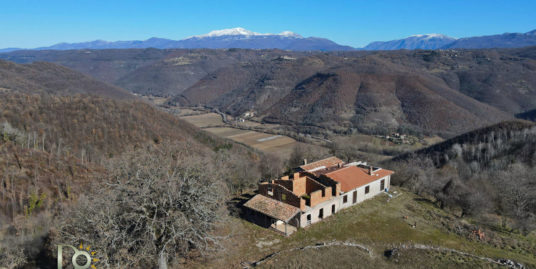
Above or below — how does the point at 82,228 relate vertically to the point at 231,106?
above

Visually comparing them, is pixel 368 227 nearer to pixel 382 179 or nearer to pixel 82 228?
pixel 382 179

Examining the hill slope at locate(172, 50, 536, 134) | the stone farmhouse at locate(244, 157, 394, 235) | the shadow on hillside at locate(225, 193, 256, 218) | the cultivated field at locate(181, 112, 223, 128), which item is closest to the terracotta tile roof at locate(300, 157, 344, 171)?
the stone farmhouse at locate(244, 157, 394, 235)

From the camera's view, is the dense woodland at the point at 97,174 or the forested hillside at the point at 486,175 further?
the forested hillside at the point at 486,175

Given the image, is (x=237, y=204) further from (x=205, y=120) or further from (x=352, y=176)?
(x=205, y=120)

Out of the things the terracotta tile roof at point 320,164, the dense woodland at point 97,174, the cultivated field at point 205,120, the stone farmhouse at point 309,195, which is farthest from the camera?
the cultivated field at point 205,120

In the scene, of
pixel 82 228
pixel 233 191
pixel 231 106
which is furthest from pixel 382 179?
pixel 231 106

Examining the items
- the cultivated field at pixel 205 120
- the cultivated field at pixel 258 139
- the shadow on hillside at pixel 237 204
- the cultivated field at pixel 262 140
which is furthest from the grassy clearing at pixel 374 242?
the cultivated field at pixel 205 120

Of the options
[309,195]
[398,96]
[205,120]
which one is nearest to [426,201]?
[309,195]

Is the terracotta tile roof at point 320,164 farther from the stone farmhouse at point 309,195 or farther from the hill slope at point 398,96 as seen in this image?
the hill slope at point 398,96
